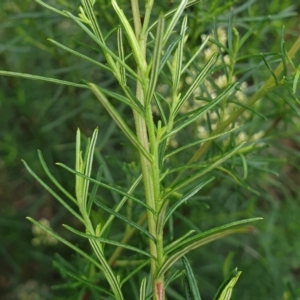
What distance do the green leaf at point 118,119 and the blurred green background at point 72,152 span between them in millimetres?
408

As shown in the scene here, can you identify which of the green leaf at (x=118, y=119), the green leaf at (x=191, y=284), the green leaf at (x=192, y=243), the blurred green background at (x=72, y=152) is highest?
the green leaf at (x=118, y=119)

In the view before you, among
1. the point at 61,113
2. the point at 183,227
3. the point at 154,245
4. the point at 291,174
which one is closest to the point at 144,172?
the point at 154,245

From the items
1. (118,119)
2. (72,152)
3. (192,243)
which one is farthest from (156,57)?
(72,152)

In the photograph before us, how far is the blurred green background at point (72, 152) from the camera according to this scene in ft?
2.89

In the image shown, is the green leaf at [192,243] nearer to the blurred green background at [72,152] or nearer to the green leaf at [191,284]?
the green leaf at [191,284]

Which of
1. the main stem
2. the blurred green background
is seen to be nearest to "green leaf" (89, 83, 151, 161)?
the main stem

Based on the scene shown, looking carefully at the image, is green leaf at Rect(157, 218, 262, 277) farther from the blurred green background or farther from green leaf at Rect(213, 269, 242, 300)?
the blurred green background

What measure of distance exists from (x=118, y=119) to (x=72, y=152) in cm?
93

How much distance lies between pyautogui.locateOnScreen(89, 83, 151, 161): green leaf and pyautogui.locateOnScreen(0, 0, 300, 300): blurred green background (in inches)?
16.1

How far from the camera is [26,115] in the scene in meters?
1.19

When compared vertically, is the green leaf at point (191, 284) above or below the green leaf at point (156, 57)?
below

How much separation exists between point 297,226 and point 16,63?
768 millimetres

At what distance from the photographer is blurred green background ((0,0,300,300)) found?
880 mm

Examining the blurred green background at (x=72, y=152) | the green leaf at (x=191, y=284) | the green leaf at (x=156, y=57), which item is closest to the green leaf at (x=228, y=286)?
the green leaf at (x=191, y=284)
